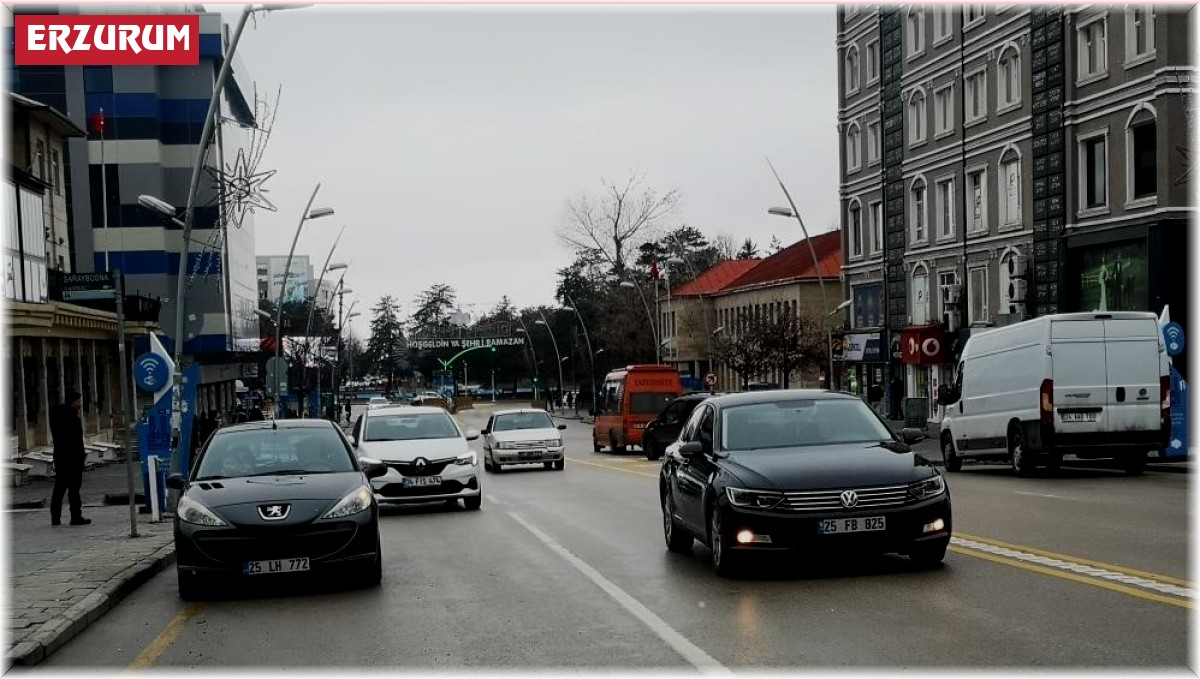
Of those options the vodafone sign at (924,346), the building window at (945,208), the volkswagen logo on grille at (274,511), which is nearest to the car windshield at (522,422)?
the vodafone sign at (924,346)

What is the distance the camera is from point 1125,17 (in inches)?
1566

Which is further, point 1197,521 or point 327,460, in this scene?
point 1197,521

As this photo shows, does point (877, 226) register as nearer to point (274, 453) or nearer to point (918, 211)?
point (918, 211)

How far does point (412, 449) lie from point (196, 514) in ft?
31.2

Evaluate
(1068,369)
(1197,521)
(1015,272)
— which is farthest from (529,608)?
(1015,272)

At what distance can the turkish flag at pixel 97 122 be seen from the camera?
6812 centimetres

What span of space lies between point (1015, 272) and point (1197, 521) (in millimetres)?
32612

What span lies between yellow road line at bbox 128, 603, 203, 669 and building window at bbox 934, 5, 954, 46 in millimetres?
44532

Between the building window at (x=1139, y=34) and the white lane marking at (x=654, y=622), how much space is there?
1140 inches

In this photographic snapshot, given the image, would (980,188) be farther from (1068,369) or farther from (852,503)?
(852,503)

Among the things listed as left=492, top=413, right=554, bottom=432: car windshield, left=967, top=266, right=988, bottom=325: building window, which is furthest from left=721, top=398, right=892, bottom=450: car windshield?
left=967, top=266, right=988, bottom=325: building window

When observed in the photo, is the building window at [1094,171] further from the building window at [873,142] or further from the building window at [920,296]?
the building window at [873,142]

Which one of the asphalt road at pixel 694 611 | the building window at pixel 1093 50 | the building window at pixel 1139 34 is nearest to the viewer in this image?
the asphalt road at pixel 694 611

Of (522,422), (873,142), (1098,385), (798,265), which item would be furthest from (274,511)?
(798,265)
